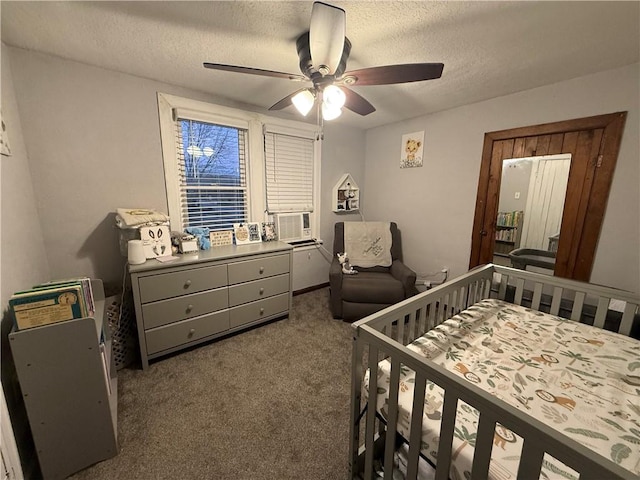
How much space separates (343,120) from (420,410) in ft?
10.3

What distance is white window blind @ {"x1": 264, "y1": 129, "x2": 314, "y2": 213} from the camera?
287 centimetres

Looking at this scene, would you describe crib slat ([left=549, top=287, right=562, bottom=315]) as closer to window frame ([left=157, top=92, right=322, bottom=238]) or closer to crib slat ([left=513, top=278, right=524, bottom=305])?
crib slat ([left=513, top=278, right=524, bottom=305])

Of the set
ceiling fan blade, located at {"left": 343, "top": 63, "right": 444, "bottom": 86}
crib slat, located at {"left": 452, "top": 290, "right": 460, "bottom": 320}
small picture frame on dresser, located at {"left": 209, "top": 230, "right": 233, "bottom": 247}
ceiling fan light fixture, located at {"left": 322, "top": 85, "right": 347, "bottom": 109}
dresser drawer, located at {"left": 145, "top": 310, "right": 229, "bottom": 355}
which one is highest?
ceiling fan blade, located at {"left": 343, "top": 63, "right": 444, "bottom": 86}

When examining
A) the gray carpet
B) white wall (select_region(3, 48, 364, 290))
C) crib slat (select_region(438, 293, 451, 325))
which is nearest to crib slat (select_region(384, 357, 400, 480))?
the gray carpet

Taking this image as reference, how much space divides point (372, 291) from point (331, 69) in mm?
1955

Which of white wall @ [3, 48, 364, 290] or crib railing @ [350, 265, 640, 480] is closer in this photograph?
crib railing @ [350, 265, 640, 480]

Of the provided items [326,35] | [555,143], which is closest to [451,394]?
[326,35]

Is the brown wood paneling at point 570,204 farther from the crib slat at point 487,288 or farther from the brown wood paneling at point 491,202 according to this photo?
the crib slat at point 487,288

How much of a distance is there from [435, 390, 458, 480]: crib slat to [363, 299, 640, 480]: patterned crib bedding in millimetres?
44

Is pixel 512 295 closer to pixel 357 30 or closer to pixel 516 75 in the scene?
pixel 516 75

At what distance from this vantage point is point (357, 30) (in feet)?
4.59

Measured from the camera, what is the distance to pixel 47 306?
3.68 feet

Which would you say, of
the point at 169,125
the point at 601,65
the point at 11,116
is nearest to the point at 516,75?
the point at 601,65

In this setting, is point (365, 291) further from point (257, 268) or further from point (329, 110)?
point (329, 110)
